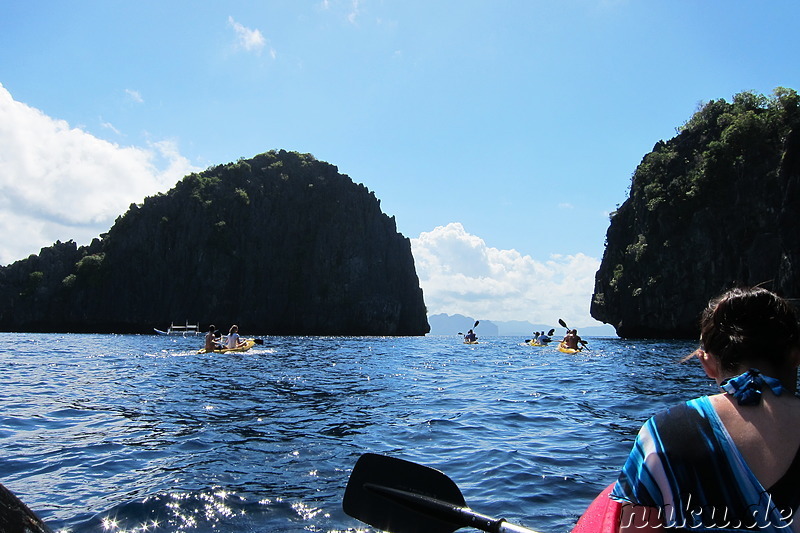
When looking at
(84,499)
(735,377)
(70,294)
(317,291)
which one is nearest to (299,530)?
(84,499)

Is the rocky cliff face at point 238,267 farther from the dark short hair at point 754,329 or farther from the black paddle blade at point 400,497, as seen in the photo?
the dark short hair at point 754,329

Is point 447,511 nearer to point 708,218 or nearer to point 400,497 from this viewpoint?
point 400,497

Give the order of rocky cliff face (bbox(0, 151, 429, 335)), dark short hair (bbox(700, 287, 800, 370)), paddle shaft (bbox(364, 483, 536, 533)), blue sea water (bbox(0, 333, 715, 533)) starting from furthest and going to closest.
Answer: rocky cliff face (bbox(0, 151, 429, 335)), blue sea water (bbox(0, 333, 715, 533)), paddle shaft (bbox(364, 483, 536, 533)), dark short hair (bbox(700, 287, 800, 370))

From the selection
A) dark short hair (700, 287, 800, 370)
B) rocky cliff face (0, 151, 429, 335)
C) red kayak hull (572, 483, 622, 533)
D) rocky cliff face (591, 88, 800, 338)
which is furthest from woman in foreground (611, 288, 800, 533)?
rocky cliff face (0, 151, 429, 335)

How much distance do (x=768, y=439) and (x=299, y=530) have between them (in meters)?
4.15

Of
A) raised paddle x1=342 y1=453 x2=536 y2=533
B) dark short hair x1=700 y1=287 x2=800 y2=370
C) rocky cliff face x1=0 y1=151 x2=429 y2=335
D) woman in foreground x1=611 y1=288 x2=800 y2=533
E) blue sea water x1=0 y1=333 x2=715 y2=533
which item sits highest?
rocky cliff face x1=0 y1=151 x2=429 y2=335

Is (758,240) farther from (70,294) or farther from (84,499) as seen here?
(70,294)

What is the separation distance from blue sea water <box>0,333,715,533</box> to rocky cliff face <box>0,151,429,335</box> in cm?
8374

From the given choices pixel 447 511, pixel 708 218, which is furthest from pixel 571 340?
pixel 708 218

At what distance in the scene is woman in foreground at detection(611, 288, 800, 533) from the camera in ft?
5.73

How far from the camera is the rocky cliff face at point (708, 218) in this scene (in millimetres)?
43594

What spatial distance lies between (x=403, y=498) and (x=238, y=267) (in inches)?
4014

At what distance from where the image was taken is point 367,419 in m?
9.90

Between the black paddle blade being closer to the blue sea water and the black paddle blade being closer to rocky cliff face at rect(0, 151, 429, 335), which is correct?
the blue sea water
